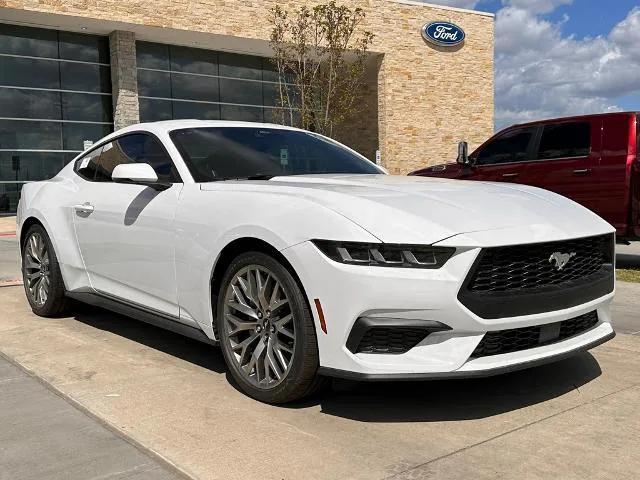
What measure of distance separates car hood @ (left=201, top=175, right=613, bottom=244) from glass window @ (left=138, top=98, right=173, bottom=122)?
24391 millimetres

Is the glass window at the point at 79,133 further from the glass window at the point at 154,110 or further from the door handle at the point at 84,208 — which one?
the door handle at the point at 84,208

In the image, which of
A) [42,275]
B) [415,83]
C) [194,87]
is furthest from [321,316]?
[415,83]

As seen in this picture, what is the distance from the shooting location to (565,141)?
8766mm

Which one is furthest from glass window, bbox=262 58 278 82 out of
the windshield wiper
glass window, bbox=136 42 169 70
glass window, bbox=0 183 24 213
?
the windshield wiper

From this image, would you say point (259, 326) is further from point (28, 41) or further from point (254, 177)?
point (28, 41)

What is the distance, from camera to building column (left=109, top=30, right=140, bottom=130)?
83.8ft

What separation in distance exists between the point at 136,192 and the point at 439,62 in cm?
3049

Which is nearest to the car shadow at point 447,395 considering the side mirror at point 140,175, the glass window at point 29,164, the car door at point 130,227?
the car door at point 130,227

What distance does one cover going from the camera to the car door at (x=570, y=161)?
8367 mm

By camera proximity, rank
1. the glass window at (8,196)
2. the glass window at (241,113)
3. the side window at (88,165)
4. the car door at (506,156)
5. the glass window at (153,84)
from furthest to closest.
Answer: the glass window at (241,113)
the glass window at (153,84)
the glass window at (8,196)
the car door at (506,156)
the side window at (88,165)

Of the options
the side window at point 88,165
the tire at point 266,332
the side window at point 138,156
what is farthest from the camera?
the side window at point 88,165

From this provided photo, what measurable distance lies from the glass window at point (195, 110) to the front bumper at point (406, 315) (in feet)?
84.9

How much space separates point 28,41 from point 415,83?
17057 mm

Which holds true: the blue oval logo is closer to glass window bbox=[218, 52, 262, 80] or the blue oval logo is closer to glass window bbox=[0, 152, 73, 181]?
glass window bbox=[218, 52, 262, 80]
